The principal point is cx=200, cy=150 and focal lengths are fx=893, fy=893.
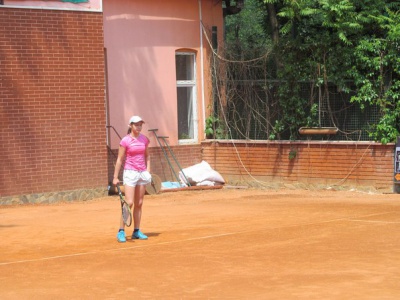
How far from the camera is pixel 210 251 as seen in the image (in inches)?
469

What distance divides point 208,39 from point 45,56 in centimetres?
562

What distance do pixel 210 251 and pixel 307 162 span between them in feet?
32.8

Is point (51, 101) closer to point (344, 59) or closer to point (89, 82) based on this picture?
point (89, 82)

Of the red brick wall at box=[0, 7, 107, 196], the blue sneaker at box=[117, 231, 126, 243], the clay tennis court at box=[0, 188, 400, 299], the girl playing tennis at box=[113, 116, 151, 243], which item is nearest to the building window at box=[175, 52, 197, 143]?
the red brick wall at box=[0, 7, 107, 196]

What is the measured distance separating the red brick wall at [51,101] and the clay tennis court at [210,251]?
3.44ft

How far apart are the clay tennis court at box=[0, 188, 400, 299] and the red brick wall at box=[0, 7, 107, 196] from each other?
1050mm

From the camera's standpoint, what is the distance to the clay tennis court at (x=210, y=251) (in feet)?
30.8

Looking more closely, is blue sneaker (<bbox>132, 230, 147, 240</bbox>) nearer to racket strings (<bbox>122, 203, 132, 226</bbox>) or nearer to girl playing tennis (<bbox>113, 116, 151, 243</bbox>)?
girl playing tennis (<bbox>113, 116, 151, 243</bbox>)

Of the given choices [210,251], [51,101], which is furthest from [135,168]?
[51,101]

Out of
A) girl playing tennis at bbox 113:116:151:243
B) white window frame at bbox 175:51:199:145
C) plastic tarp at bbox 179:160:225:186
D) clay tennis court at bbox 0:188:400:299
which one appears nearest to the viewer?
clay tennis court at bbox 0:188:400:299

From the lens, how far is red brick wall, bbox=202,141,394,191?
2017cm

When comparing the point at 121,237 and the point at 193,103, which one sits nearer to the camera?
the point at 121,237

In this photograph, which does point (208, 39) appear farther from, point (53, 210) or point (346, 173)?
point (53, 210)

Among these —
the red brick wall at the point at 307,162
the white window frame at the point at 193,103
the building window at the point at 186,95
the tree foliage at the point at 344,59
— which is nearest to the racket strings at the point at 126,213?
the tree foliage at the point at 344,59
